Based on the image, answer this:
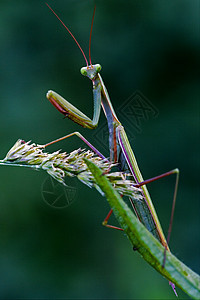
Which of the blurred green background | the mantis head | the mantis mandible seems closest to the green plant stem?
the mantis mandible

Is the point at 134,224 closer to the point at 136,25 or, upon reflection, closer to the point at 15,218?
the point at 15,218

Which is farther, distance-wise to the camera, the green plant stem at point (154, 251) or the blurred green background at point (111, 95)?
the blurred green background at point (111, 95)

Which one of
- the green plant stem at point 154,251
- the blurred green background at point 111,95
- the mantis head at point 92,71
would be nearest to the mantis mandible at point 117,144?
the mantis head at point 92,71

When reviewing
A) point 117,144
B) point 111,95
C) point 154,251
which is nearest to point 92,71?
point 117,144

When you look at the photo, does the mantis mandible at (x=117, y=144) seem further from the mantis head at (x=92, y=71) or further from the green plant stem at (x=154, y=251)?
the green plant stem at (x=154, y=251)

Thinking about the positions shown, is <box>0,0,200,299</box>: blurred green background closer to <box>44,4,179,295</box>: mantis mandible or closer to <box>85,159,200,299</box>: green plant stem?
<box>44,4,179,295</box>: mantis mandible
